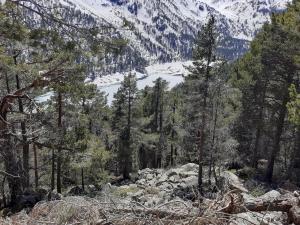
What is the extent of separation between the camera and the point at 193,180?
26453 mm

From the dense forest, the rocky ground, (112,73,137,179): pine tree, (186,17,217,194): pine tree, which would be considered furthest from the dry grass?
(112,73,137,179): pine tree

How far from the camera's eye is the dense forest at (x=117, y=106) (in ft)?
29.1

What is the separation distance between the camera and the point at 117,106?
124 feet

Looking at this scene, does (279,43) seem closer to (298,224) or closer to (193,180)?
(193,180)

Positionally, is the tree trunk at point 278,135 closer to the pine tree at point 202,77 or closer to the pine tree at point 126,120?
the pine tree at point 202,77

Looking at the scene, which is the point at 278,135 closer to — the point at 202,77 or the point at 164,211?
the point at 202,77

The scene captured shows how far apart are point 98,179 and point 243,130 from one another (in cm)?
1130

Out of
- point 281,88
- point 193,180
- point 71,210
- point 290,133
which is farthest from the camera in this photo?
point 290,133

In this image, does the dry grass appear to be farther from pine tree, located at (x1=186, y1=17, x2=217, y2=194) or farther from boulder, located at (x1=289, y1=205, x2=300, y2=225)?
pine tree, located at (x1=186, y1=17, x2=217, y2=194)

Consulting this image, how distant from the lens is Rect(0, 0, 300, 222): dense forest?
888 centimetres

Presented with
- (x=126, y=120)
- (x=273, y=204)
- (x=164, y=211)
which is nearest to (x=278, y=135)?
(x=126, y=120)

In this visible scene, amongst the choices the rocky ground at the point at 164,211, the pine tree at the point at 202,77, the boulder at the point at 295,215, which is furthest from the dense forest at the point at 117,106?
the boulder at the point at 295,215

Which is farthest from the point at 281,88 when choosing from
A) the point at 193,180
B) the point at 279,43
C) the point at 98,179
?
the point at 98,179

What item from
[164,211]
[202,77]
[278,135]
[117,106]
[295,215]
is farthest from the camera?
[117,106]
